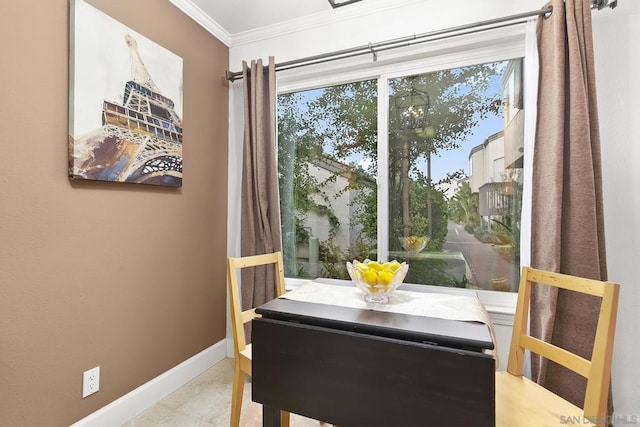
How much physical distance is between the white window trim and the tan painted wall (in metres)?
0.79

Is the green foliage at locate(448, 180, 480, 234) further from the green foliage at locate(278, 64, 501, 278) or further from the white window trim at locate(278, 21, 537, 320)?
the white window trim at locate(278, 21, 537, 320)

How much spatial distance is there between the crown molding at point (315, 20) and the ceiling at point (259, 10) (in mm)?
14

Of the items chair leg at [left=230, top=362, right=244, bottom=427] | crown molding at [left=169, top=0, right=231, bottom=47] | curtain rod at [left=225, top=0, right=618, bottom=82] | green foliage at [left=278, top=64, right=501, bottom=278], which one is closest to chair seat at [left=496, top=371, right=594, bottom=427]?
green foliage at [left=278, top=64, right=501, bottom=278]

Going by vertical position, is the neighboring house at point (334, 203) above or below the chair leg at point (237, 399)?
above

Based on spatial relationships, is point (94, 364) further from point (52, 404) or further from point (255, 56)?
point (255, 56)

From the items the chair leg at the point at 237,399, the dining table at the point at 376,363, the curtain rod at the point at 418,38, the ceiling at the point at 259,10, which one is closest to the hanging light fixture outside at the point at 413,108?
the curtain rod at the point at 418,38

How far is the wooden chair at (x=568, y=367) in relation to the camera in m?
1.03

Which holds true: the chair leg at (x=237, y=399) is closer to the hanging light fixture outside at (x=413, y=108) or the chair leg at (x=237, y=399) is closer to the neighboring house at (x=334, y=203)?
the neighboring house at (x=334, y=203)

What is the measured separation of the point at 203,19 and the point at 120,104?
3.36 ft

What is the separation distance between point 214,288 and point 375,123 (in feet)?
5.70

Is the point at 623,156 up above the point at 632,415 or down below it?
above

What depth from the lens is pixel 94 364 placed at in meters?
1.67

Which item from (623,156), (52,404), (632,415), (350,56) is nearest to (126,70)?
(350,56)

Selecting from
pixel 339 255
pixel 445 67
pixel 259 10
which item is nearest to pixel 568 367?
pixel 339 255
